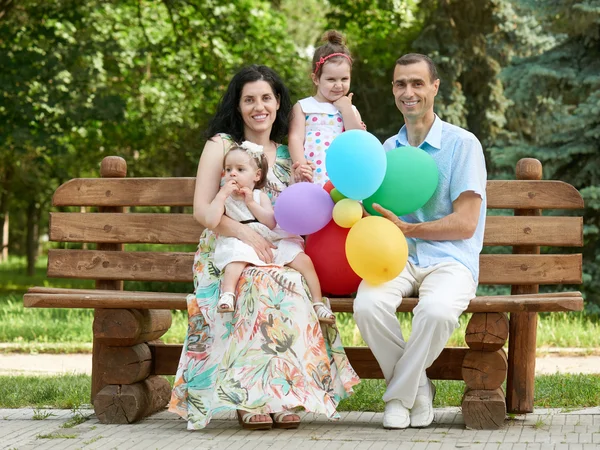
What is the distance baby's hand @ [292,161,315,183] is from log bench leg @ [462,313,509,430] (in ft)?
3.64

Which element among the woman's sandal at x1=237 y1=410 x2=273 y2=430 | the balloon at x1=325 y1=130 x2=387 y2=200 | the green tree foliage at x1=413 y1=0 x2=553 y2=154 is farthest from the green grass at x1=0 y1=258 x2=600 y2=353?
the green tree foliage at x1=413 y1=0 x2=553 y2=154

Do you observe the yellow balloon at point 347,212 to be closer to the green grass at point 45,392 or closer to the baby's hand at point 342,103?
the baby's hand at point 342,103

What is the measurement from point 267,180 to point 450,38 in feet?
34.8

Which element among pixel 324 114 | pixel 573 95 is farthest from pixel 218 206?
pixel 573 95

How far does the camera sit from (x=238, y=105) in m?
5.17

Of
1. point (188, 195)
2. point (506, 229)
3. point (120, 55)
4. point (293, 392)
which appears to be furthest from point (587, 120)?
point (120, 55)

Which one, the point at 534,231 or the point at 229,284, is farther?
the point at 534,231

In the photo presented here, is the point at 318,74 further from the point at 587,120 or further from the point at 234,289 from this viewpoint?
the point at 587,120

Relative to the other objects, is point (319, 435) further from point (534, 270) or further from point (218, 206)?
point (534, 270)

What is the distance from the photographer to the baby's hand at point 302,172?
4926 mm

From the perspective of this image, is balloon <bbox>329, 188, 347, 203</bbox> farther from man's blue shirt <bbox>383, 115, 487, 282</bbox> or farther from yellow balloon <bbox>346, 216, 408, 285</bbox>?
man's blue shirt <bbox>383, 115, 487, 282</bbox>

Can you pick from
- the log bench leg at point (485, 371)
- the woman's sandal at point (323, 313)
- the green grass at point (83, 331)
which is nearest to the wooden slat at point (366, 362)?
the log bench leg at point (485, 371)

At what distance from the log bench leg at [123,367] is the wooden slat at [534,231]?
1927mm

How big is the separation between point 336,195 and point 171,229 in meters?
1.15
